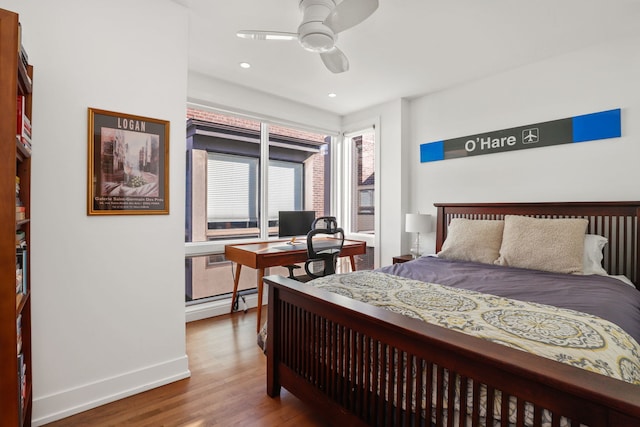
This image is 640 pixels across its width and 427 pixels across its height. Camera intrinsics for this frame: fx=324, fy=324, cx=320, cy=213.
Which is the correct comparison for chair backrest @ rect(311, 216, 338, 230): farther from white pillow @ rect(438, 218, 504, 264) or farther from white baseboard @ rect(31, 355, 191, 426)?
white baseboard @ rect(31, 355, 191, 426)

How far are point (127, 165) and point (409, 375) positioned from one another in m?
2.05

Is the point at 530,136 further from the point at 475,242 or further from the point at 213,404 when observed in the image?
the point at 213,404

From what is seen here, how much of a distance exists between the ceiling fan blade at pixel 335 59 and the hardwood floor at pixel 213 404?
2.34 meters

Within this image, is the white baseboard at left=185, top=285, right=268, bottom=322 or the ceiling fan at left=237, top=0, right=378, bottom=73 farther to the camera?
the white baseboard at left=185, top=285, right=268, bottom=322

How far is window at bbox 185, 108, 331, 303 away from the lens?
3.79m

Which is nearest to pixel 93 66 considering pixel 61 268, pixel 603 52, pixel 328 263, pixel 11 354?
pixel 61 268

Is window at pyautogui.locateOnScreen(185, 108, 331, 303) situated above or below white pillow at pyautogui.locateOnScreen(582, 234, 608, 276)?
above

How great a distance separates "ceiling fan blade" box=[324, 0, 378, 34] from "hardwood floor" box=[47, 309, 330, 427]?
2350 millimetres

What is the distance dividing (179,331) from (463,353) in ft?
6.50

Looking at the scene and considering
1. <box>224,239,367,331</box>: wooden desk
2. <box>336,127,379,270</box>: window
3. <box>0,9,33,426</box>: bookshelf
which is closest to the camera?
<box>0,9,33,426</box>: bookshelf

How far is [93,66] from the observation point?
1970 mm

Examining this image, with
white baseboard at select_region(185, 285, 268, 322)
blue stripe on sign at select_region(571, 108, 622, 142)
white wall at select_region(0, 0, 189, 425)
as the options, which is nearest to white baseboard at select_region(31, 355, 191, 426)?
white wall at select_region(0, 0, 189, 425)

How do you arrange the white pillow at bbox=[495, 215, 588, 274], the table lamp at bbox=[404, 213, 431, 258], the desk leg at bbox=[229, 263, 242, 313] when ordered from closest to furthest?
1. the white pillow at bbox=[495, 215, 588, 274]
2. the desk leg at bbox=[229, 263, 242, 313]
3. the table lamp at bbox=[404, 213, 431, 258]

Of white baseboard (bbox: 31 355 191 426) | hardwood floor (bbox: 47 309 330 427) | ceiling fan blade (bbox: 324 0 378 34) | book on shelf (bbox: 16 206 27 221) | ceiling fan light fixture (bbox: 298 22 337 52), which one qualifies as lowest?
hardwood floor (bbox: 47 309 330 427)
